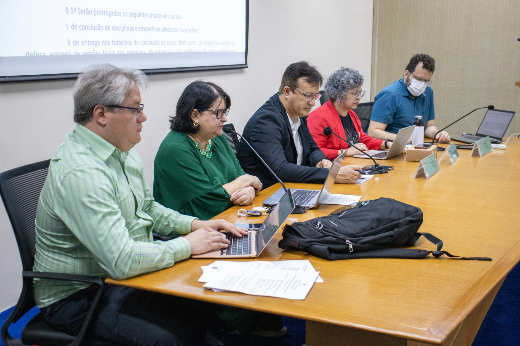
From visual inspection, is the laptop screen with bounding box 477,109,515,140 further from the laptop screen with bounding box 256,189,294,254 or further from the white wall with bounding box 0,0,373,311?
the laptop screen with bounding box 256,189,294,254

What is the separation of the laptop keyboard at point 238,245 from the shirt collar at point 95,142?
441mm

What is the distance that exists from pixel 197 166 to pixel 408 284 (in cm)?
103

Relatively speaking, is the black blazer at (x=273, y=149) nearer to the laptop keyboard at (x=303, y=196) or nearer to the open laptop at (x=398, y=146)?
the laptop keyboard at (x=303, y=196)

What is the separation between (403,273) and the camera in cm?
127

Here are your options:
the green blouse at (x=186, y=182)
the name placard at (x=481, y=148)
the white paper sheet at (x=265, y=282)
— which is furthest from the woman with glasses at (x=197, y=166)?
the name placard at (x=481, y=148)

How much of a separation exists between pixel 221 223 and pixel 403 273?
0.59m

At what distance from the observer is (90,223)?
4.00 ft

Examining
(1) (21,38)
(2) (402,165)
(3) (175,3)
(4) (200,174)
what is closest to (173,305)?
(4) (200,174)

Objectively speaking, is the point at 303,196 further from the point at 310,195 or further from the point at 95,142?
the point at 95,142

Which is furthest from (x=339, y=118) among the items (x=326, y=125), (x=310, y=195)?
(x=310, y=195)

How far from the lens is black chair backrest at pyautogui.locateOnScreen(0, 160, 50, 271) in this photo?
1.31 m

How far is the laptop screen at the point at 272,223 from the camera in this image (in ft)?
4.45

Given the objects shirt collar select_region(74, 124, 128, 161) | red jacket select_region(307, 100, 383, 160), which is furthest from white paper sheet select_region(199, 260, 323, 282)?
red jacket select_region(307, 100, 383, 160)

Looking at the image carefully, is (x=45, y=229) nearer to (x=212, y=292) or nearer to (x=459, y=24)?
(x=212, y=292)
